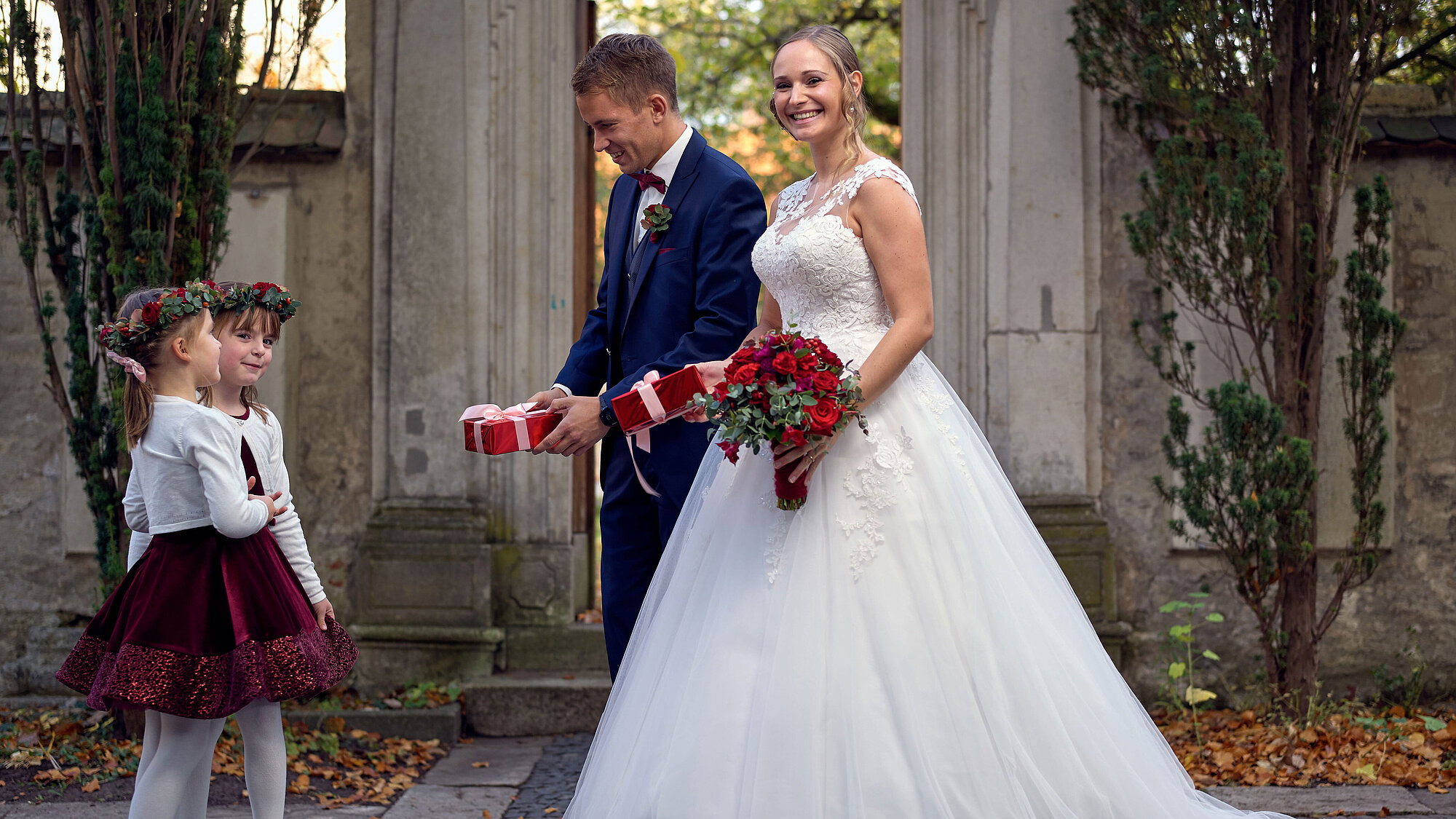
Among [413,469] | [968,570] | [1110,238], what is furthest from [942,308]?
[968,570]

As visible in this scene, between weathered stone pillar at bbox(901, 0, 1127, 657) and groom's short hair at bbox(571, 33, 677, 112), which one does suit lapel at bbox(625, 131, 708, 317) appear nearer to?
groom's short hair at bbox(571, 33, 677, 112)

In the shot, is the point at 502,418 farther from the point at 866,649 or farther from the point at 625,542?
the point at 866,649

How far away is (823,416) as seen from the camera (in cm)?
257

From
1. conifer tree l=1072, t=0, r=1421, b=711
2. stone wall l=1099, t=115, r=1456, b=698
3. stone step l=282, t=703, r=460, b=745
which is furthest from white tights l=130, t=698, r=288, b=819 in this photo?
stone wall l=1099, t=115, r=1456, b=698

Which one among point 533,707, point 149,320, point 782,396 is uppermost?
point 149,320

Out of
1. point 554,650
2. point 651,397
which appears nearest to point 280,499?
point 651,397

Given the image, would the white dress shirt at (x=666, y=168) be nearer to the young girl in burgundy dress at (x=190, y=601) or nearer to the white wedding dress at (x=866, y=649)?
the white wedding dress at (x=866, y=649)

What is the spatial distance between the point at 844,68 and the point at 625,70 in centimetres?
58

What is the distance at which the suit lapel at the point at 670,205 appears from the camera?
3.16 m

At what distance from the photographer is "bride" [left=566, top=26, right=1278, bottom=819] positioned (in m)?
2.49

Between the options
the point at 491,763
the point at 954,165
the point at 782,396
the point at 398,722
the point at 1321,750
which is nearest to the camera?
the point at 782,396

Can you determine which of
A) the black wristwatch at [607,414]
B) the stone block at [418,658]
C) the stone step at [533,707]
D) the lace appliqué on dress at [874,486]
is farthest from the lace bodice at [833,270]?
the stone block at [418,658]

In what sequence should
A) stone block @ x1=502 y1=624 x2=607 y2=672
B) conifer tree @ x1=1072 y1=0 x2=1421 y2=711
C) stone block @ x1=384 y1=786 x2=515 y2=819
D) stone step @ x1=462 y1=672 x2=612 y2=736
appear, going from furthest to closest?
stone block @ x1=502 y1=624 x2=607 y2=672
stone step @ x1=462 y1=672 x2=612 y2=736
conifer tree @ x1=1072 y1=0 x2=1421 y2=711
stone block @ x1=384 y1=786 x2=515 y2=819

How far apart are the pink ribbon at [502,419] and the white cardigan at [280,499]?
581mm
